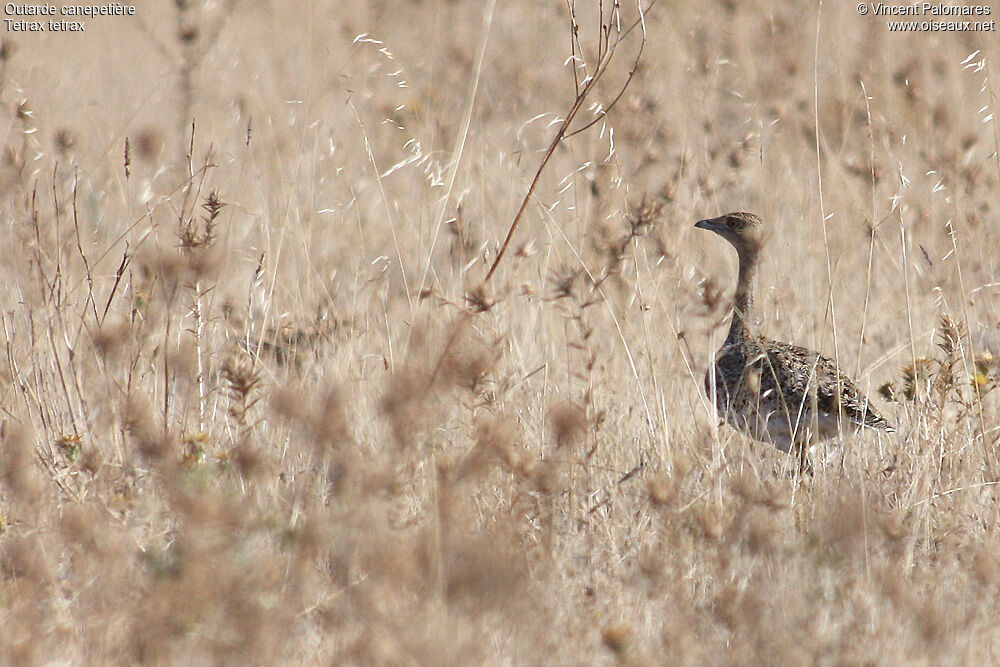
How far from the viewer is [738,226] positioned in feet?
14.9

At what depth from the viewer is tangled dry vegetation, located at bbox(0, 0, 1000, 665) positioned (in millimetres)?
2029

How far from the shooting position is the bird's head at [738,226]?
453cm

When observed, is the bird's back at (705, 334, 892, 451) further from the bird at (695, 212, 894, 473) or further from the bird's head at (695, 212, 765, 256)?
the bird's head at (695, 212, 765, 256)

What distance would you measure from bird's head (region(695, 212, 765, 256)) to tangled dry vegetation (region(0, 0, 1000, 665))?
0.42 ft

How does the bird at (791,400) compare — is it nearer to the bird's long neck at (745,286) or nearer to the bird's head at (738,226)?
the bird's long neck at (745,286)

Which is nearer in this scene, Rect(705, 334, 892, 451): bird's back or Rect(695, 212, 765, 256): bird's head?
Rect(705, 334, 892, 451): bird's back

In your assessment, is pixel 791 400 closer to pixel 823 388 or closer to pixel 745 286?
pixel 823 388

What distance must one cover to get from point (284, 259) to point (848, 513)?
3.98 meters

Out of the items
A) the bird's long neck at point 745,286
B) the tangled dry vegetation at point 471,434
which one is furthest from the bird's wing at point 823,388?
the bird's long neck at point 745,286

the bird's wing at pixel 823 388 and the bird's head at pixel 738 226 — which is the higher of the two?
the bird's head at pixel 738 226

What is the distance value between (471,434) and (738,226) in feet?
6.62

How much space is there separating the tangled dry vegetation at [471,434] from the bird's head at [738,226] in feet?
0.42

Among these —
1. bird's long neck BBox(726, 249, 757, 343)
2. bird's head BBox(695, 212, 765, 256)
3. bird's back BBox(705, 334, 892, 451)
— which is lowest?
bird's back BBox(705, 334, 892, 451)

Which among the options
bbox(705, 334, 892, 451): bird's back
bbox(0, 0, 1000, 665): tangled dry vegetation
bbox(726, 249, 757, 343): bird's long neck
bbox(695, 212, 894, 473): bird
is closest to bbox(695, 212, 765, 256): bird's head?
bbox(726, 249, 757, 343): bird's long neck
